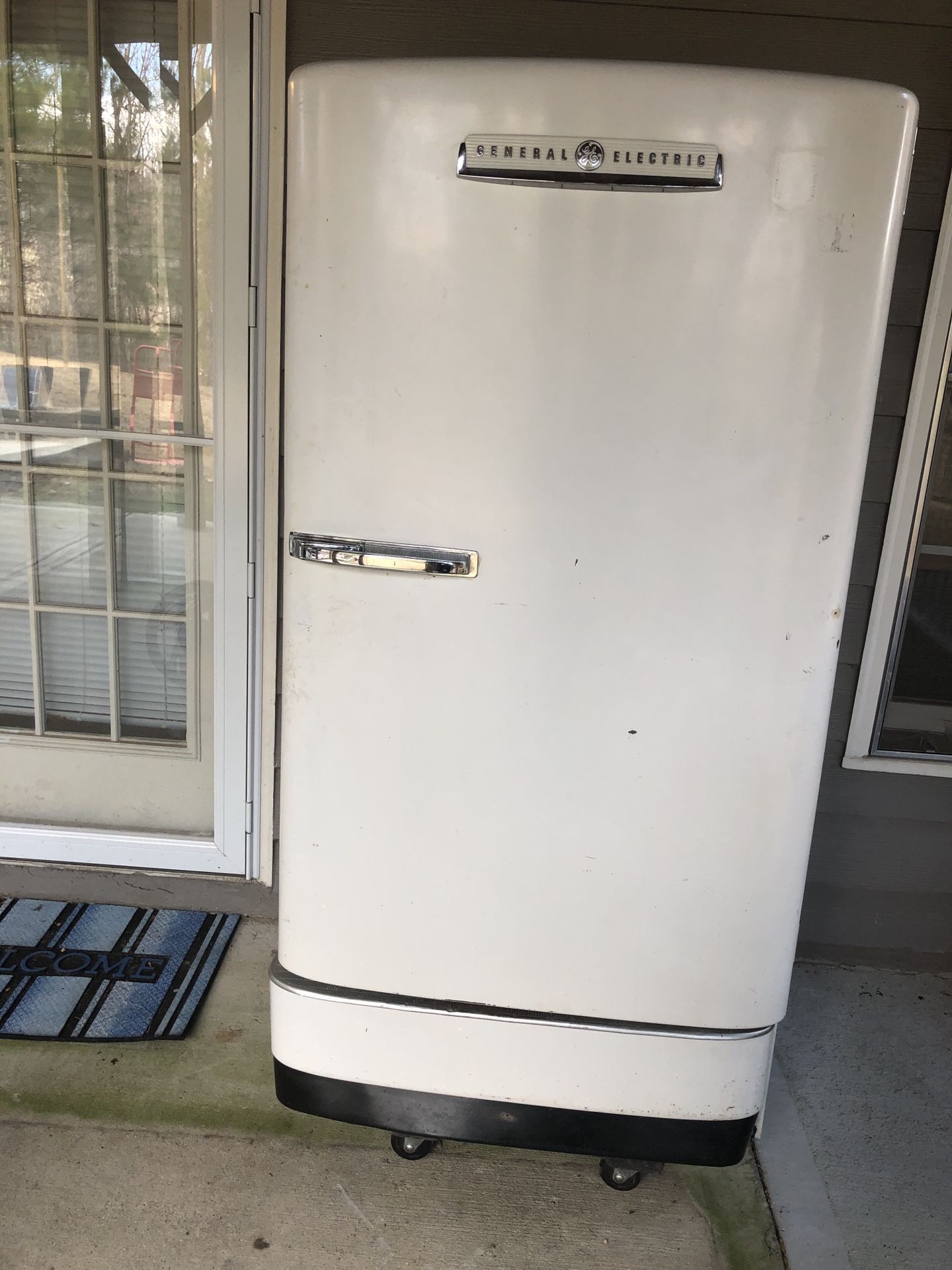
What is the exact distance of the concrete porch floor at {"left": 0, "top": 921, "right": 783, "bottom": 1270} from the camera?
4.37 feet

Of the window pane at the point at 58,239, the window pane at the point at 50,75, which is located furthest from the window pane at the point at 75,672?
the window pane at the point at 50,75

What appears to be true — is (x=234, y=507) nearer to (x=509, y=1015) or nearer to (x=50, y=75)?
(x=50, y=75)

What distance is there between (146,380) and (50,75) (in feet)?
2.09

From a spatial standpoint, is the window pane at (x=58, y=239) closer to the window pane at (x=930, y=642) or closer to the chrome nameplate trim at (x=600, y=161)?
the chrome nameplate trim at (x=600, y=161)

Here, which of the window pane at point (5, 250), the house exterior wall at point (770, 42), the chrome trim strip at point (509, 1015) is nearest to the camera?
the chrome trim strip at point (509, 1015)

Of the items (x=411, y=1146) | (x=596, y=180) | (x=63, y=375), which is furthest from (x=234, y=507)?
(x=411, y=1146)

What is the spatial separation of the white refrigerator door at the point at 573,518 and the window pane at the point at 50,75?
1.12 meters

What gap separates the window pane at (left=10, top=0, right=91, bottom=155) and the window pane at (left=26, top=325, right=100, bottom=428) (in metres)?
0.38

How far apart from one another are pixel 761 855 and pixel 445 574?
1.94 feet

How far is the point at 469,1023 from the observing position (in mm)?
1245

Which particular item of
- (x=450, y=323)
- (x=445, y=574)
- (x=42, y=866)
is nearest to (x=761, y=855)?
(x=445, y=574)

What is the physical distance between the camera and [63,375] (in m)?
1.95

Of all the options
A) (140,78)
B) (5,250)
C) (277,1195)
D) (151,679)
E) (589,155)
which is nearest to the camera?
(589,155)

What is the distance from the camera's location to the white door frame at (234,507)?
1712mm
